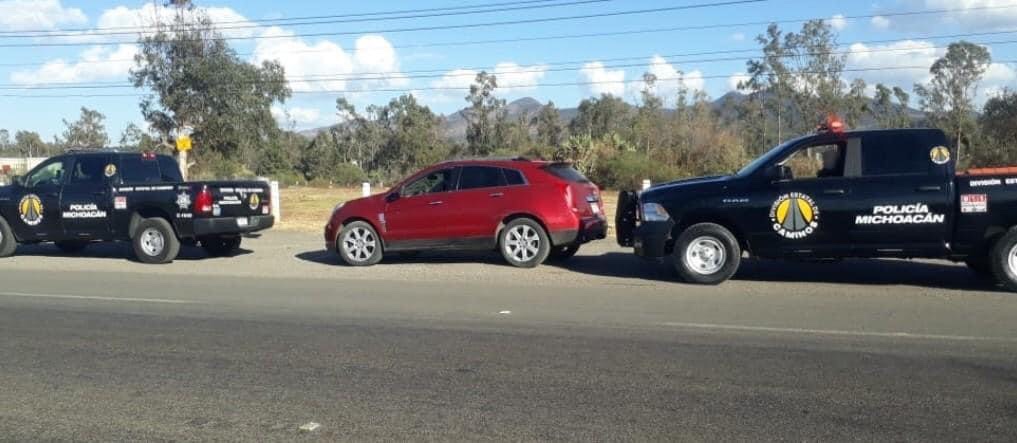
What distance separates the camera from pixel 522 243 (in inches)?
519

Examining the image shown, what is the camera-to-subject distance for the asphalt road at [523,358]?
5570mm

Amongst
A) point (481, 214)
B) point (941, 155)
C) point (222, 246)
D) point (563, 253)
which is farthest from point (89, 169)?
point (941, 155)

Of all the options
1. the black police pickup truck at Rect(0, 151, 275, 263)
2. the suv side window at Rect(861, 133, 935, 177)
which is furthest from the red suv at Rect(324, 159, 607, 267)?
the suv side window at Rect(861, 133, 935, 177)

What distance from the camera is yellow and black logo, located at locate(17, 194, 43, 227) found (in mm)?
15695

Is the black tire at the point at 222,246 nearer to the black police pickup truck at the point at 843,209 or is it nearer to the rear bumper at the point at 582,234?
the rear bumper at the point at 582,234

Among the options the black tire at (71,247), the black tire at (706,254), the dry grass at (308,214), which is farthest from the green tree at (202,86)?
the black tire at (706,254)

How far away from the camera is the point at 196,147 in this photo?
39.7 meters

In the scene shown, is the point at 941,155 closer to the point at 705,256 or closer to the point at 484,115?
the point at 705,256

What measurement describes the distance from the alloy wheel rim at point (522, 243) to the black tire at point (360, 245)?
80.9 inches

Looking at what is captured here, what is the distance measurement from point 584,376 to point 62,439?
11.1 ft

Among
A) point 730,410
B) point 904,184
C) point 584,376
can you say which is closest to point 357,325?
point 584,376

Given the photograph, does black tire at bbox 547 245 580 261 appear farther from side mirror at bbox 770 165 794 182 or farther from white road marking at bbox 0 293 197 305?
white road marking at bbox 0 293 197 305

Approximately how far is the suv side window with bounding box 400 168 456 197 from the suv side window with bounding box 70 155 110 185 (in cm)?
543

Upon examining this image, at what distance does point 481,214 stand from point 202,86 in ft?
93.1
